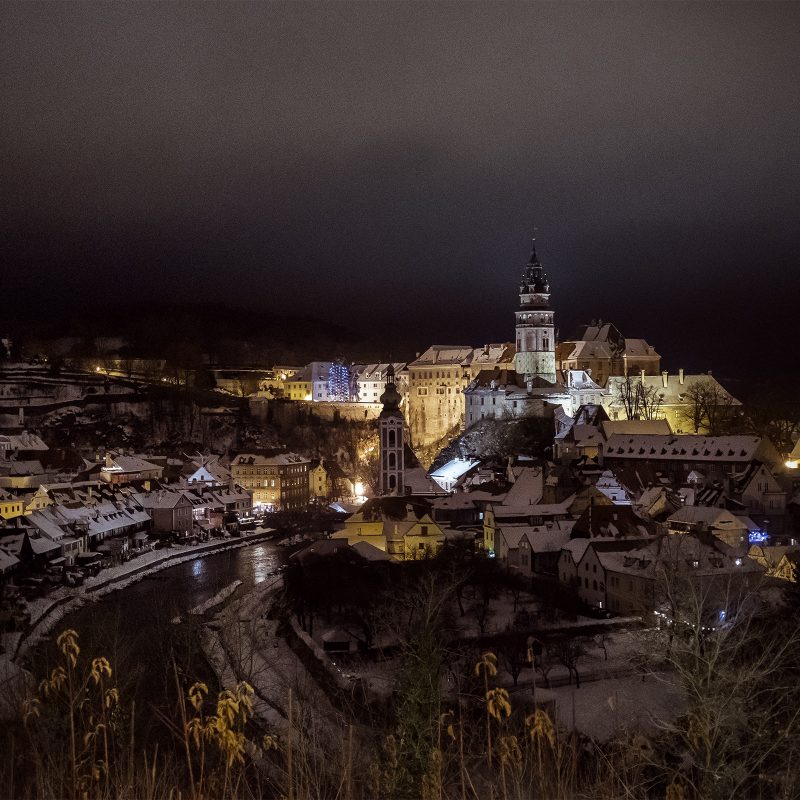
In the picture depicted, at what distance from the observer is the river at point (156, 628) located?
33.2ft

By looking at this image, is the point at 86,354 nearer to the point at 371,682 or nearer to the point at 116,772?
the point at 371,682

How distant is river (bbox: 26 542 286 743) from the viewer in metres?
10.1

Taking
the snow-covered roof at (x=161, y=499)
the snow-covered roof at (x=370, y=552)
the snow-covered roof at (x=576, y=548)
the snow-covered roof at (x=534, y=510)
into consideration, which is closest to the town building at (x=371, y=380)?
the snow-covered roof at (x=161, y=499)

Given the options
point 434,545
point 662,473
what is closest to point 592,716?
point 434,545

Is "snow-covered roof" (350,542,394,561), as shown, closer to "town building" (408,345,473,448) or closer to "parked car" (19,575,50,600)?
"parked car" (19,575,50,600)

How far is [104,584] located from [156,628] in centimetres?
554

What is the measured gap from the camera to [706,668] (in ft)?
18.9

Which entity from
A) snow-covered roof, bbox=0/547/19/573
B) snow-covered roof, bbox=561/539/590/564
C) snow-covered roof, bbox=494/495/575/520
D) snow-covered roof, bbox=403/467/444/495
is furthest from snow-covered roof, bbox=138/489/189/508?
snow-covered roof, bbox=561/539/590/564

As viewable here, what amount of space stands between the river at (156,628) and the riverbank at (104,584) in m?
0.25

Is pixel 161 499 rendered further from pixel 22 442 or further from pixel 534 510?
pixel 534 510

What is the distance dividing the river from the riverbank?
0.81ft

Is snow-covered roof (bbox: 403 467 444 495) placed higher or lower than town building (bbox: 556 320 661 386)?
lower

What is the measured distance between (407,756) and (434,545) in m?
15.6

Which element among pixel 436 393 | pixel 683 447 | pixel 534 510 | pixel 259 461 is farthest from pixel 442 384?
pixel 534 510
